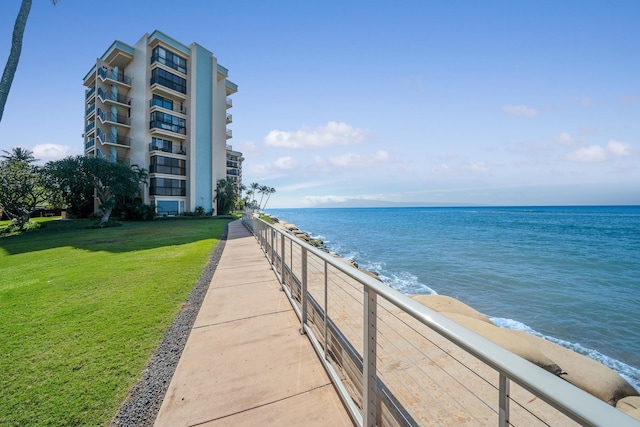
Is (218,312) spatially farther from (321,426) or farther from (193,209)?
(193,209)

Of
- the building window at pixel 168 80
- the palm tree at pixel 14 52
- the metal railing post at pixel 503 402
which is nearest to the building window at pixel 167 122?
the building window at pixel 168 80

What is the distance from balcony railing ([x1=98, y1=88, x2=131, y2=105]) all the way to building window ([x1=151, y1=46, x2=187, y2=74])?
5.98 metres

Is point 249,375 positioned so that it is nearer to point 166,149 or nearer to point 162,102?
point 166,149

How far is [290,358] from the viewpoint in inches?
129

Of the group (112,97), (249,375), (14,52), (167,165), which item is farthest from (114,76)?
(249,375)

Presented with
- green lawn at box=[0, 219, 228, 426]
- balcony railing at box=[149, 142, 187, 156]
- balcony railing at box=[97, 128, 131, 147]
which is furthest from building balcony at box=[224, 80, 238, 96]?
green lawn at box=[0, 219, 228, 426]

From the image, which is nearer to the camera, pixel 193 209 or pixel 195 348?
pixel 195 348

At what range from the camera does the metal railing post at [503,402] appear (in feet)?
3.58

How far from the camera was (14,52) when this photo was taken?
10.9 m

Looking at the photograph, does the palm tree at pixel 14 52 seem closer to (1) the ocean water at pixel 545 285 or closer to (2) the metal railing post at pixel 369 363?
(2) the metal railing post at pixel 369 363

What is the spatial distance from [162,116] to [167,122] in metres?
0.72

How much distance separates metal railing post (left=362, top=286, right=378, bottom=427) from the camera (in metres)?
2.06

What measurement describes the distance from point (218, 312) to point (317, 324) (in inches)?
73.8

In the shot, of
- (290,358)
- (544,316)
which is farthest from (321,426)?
(544,316)
